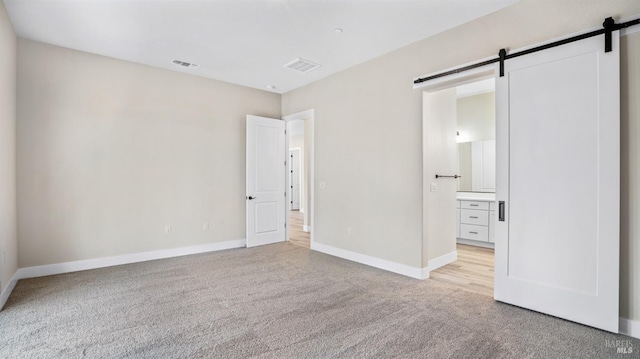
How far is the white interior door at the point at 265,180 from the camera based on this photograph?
544cm

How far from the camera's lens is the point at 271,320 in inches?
102

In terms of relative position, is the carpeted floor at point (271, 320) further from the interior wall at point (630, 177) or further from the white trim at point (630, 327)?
the interior wall at point (630, 177)

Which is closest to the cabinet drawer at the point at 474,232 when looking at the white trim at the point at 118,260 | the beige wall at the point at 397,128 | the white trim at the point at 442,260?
the white trim at the point at 442,260

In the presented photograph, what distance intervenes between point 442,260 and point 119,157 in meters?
A: 4.76

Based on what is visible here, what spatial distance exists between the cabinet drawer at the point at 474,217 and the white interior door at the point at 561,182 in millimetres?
2553

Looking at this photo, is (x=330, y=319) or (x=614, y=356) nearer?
(x=614, y=356)

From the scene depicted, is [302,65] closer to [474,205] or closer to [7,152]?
[7,152]

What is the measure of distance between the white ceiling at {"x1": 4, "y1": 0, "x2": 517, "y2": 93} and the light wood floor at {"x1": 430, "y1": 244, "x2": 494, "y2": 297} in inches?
114

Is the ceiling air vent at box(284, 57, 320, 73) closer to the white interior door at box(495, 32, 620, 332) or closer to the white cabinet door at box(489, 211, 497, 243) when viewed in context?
the white interior door at box(495, 32, 620, 332)

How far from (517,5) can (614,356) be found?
9.64 ft

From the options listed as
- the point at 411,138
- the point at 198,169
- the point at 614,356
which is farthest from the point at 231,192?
the point at 614,356

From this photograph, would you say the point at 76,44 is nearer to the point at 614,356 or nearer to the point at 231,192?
the point at 231,192

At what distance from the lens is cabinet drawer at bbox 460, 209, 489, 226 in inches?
207

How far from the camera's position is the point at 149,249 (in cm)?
455
